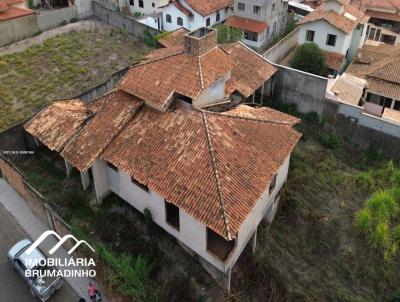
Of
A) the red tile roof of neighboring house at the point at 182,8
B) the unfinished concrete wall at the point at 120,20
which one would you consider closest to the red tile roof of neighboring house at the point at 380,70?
the red tile roof of neighboring house at the point at 182,8

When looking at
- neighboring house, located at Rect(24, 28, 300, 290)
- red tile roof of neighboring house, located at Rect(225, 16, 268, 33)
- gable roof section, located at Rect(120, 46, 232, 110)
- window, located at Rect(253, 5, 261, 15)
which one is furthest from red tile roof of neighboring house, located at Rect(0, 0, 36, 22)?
window, located at Rect(253, 5, 261, 15)

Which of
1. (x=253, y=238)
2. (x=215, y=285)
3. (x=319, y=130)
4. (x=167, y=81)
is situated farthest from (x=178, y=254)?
(x=319, y=130)

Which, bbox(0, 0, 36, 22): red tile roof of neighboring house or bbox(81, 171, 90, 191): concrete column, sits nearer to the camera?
bbox(81, 171, 90, 191): concrete column

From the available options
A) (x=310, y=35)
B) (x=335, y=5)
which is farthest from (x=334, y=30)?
(x=335, y=5)

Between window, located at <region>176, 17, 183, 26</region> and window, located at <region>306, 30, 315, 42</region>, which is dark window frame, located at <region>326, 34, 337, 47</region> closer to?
window, located at <region>306, 30, 315, 42</region>

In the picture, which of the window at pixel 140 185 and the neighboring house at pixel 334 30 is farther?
the neighboring house at pixel 334 30

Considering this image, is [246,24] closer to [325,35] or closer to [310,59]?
[325,35]

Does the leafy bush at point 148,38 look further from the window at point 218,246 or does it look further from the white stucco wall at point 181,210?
the window at point 218,246
